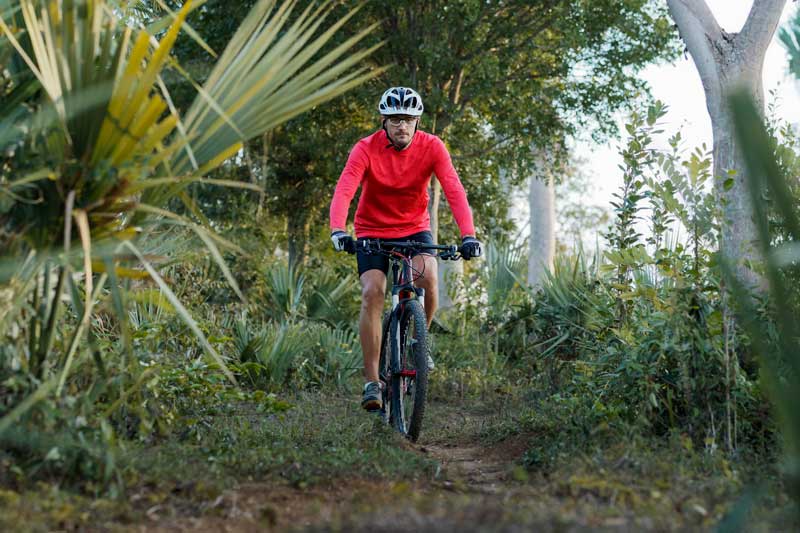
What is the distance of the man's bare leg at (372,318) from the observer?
A: 5.29m

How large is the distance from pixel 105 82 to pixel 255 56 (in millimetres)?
565

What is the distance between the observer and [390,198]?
5.51 metres

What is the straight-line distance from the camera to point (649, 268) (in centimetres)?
502

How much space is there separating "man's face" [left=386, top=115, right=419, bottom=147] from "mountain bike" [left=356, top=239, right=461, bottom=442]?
0.68 meters

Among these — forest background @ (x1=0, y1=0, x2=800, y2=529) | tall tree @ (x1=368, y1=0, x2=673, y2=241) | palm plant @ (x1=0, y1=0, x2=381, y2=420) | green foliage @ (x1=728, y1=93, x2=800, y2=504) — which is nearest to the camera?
green foliage @ (x1=728, y1=93, x2=800, y2=504)

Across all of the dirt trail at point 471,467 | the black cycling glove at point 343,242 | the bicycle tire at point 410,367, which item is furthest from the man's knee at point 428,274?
the dirt trail at point 471,467

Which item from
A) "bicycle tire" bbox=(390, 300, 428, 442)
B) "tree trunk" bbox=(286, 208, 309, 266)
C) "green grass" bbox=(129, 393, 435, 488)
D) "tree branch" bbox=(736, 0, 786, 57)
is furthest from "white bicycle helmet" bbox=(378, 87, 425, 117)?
"tree trunk" bbox=(286, 208, 309, 266)

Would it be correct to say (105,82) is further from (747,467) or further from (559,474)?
(747,467)

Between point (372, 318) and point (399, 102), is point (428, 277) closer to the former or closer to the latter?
point (372, 318)

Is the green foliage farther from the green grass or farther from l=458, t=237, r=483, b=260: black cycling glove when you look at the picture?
l=458, t=237, r=483, b=260: black cycling glove

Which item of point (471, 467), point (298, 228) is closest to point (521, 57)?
point (298, 228)

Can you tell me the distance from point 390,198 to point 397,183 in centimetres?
12

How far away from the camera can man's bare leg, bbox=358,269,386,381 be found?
5.29 meters

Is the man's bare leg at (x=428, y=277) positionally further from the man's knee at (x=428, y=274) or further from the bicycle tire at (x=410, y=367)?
the bicycle tire at (x=410, y=367)
